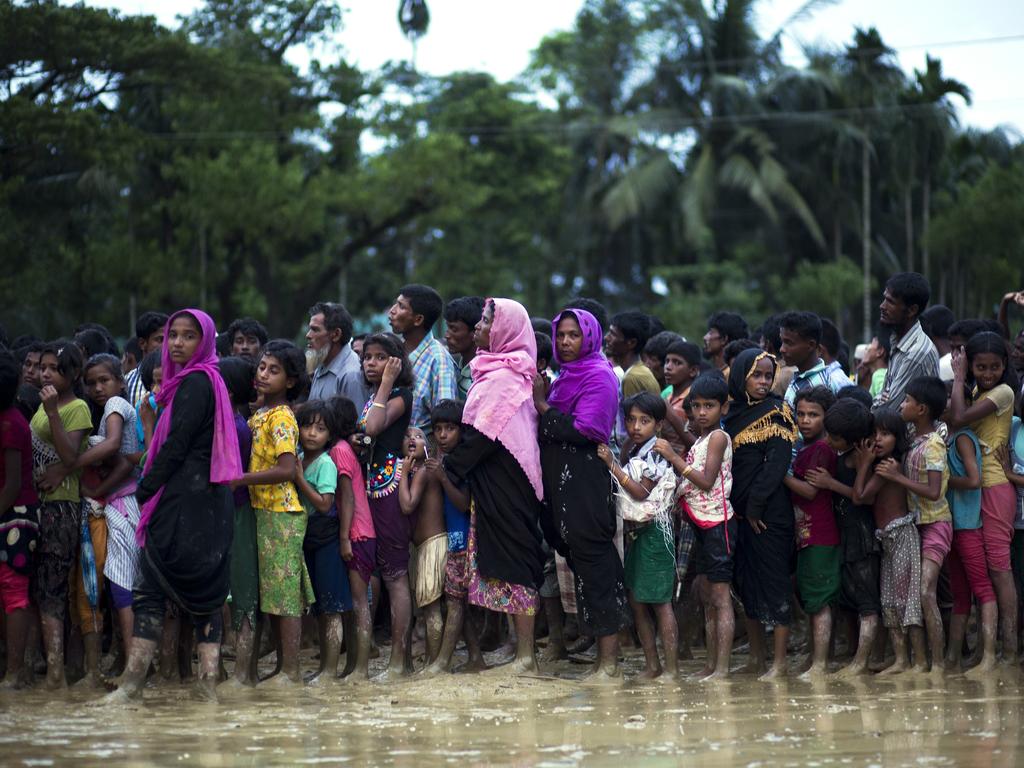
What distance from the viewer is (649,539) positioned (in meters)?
7.50


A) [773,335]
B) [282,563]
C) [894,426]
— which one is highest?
[773,335]

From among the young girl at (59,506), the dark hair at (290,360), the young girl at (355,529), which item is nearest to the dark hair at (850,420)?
the young girl at (355,529)

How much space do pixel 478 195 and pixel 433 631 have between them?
87.7ft

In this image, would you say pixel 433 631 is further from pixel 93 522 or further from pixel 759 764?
pixel 759 764

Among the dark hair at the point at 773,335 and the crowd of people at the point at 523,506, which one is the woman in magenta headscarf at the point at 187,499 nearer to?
the crowd of people at the point at 523,506

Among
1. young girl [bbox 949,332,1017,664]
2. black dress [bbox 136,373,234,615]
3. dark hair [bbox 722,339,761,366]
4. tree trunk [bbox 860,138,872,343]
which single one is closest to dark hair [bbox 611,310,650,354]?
dark hair [bbox 722,339,761,366]

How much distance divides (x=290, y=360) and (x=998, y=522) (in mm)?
4157

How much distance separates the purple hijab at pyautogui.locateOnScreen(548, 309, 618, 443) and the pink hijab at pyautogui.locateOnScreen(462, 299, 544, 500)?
19cm

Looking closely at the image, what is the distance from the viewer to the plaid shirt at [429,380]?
7.79m

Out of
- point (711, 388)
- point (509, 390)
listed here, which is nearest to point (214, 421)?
point (509, 390)

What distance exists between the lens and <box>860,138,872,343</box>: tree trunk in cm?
3375

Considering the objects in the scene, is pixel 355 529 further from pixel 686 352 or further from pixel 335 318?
pixel 686 352

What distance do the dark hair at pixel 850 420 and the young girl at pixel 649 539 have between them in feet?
3.15

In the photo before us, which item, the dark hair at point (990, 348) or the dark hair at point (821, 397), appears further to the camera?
the dark hair at point (821, 397)
